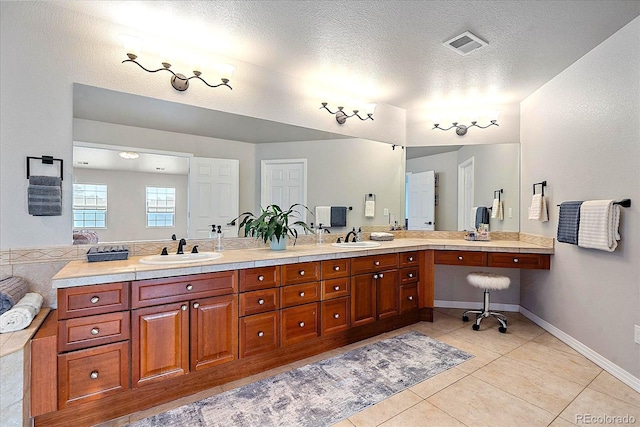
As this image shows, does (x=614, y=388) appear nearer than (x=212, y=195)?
Yes

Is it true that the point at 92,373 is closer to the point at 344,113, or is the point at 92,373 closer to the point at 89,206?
the point at 89,206

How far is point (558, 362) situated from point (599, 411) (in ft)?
2.07

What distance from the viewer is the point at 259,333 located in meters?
2.21

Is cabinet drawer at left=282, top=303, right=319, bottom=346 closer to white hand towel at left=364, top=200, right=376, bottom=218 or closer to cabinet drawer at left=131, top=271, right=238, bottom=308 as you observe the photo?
cabinet drawer at left=131, top=271, right=238, bottom=308

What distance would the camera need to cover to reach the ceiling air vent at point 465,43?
2242 mm

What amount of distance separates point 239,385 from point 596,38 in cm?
358

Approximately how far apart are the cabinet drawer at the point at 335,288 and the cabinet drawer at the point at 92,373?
1.40m

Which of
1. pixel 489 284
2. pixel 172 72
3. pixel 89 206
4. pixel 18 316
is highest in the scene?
pixel 172 72

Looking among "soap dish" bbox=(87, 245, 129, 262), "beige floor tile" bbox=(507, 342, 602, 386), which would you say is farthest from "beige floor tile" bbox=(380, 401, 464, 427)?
"soap dish" bbox=(87, 245, 129, 262)

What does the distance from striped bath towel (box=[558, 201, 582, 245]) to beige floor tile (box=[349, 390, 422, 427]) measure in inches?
71.0

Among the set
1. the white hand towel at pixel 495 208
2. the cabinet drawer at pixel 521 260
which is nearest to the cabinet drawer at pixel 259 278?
the cabinet drawer at pixel 521 260

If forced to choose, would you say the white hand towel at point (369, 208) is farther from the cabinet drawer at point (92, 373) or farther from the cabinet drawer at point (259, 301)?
the cabinet drawer at point (92, 373)

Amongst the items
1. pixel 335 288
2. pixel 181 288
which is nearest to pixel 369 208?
pixel 335 288

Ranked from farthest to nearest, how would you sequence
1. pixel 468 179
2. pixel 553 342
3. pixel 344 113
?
1. pixel 468 179
2. pixel 344 113
3. pixel 553 342
